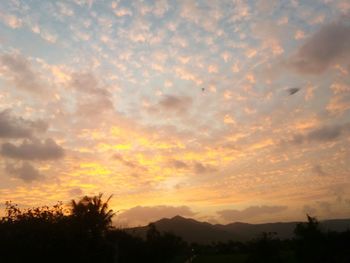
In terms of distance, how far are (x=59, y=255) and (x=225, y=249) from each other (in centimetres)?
6424

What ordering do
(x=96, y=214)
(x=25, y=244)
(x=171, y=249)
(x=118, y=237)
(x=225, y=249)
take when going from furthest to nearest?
(x=225, y=249) → (x=171, y=249) → (x=118, y=237) → (x=96, y=214) → (x=25, y=244)

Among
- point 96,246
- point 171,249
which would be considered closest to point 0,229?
point 96,246

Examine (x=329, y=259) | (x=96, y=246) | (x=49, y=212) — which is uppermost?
(x=49, y=212)

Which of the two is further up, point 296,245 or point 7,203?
point 7,203

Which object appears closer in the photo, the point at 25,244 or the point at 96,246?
the point at 25,244

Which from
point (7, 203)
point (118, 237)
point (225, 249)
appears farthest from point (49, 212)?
point (225, 249)

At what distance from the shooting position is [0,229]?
1340 inches

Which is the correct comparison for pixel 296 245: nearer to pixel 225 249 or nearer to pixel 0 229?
pixel 0 229

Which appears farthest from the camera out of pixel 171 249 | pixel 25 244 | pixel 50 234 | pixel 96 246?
pixel 171 249

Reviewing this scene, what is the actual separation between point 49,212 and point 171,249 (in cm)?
3351

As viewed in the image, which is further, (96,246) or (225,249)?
(225,249)

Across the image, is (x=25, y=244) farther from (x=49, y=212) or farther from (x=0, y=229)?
(x=49, y=212)

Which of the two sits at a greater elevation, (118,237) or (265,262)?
(118,237)

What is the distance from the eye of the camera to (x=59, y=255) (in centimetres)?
3347
